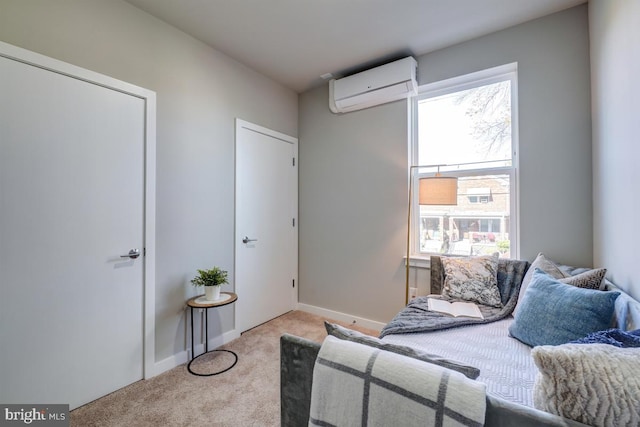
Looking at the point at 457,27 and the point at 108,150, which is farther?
the point at 457,27

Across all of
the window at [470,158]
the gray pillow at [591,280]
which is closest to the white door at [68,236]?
the window at [470,158]

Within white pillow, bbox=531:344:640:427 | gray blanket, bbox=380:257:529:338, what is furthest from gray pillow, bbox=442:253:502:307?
white pillow, bbox=531:344:640:427

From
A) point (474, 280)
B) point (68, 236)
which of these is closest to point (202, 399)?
point (68, 236)

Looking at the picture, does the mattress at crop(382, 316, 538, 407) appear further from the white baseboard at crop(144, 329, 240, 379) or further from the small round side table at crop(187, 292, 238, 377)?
the white baseboard at crop(144, 329, 240, 379)

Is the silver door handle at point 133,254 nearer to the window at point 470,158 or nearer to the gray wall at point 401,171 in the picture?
the gray wall at point 401,171

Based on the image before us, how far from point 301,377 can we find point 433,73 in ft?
9.00

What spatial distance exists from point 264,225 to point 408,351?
91.7 inches

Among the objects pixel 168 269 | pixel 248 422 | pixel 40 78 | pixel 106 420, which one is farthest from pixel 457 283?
pixel 40 78

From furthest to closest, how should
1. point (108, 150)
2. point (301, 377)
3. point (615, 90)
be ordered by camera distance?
point (108, 150), point (615, 90), point (301, 377)

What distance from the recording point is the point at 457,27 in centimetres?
224

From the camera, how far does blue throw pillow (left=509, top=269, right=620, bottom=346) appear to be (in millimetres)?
1274

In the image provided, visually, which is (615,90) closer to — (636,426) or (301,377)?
(636,426)

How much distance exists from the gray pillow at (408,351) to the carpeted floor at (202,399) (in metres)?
1.00

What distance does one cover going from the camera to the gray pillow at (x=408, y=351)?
0.83 meters
